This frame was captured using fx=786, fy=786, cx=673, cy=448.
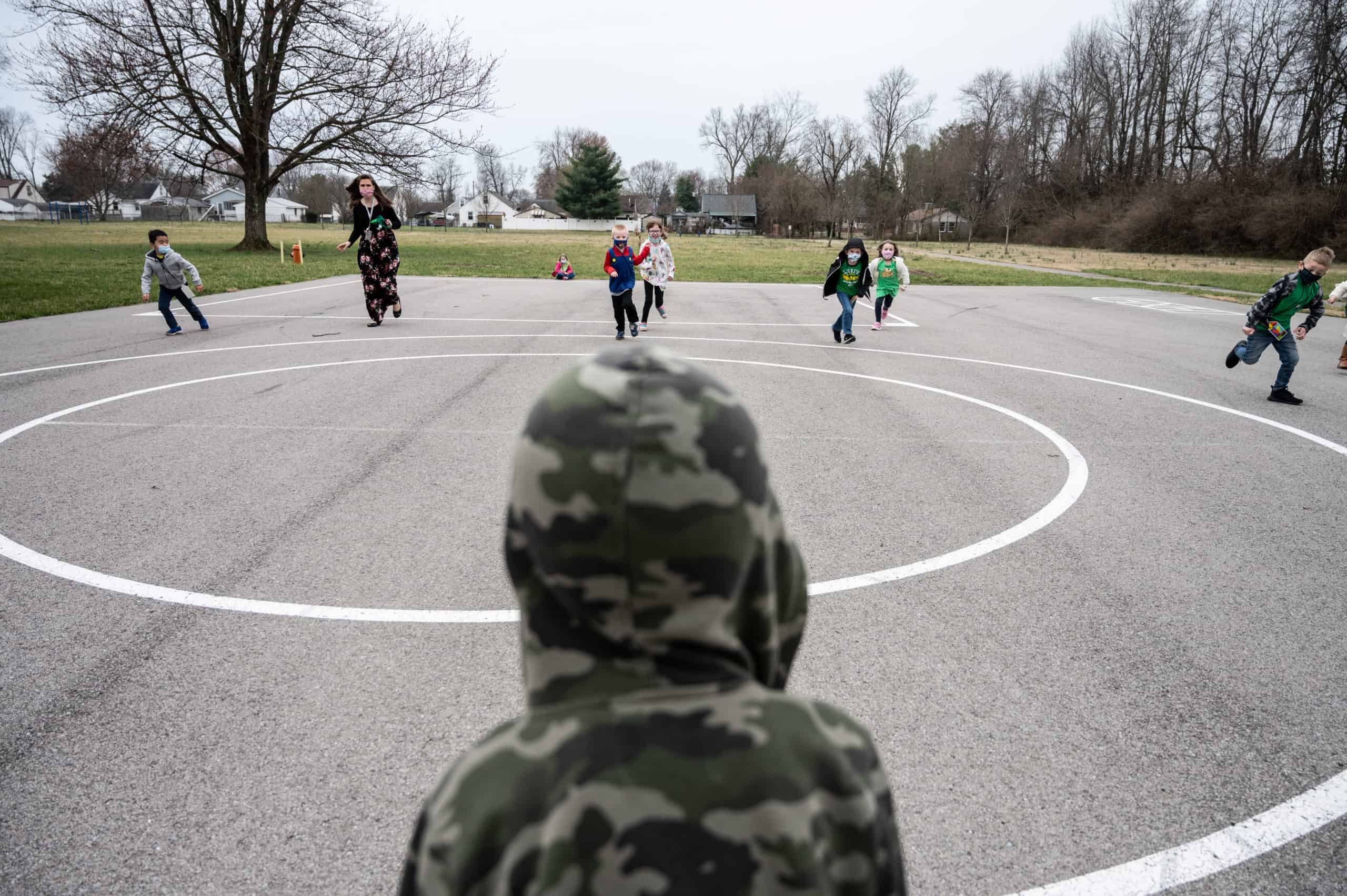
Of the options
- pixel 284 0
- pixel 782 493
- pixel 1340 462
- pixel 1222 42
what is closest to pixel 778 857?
pixel 782 493

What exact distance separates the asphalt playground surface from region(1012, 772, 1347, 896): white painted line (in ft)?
0.04

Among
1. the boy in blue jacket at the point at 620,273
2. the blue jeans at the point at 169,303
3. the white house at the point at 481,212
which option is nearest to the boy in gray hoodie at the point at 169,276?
the blue jeans at the point at 169,303

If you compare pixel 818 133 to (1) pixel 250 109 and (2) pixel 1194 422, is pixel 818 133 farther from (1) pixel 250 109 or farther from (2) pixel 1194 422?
(2) pixel 1194 422

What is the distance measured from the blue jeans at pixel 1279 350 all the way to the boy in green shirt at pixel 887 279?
5714mm

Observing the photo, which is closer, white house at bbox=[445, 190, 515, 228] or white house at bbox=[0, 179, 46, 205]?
white house at bbox=[0, 179, 46, 205]

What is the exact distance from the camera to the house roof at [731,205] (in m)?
107

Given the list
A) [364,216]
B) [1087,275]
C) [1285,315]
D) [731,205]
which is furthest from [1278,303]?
[731,205]

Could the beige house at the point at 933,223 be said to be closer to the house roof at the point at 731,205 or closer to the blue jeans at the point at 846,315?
the house roof at the point at 731,205

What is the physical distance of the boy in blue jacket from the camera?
11.8 m

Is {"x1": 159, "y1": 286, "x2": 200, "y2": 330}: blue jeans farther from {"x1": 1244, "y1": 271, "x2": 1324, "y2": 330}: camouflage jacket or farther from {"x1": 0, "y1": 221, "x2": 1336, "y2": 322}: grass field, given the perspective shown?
{"x1": 1244, "y1": 271, "x2": 1324, "y2": 330}: camouflage jacket

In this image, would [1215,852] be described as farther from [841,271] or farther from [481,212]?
[481,212]

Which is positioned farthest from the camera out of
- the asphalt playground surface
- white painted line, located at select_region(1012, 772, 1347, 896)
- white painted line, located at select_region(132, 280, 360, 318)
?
white painted line, located at select_region(132, 280, 360, 318)

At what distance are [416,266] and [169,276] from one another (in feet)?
55.9

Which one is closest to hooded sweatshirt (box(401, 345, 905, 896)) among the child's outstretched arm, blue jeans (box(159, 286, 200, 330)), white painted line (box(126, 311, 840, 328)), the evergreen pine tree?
white painted line (box(126, 311, 840, 328))
